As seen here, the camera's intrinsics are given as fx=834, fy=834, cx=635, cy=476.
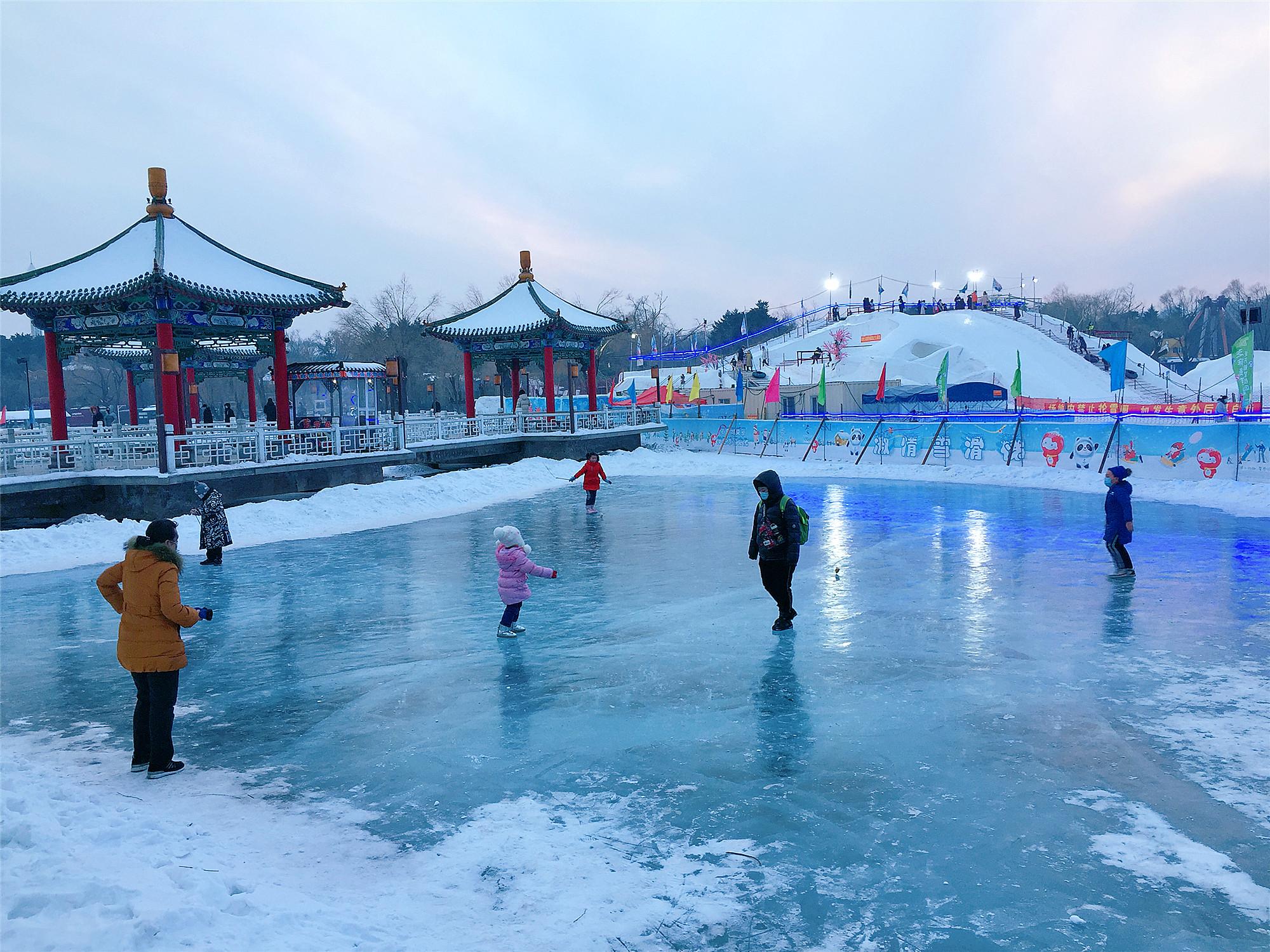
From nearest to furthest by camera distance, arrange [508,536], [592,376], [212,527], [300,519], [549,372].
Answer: [508,536] < [212,527] < [300,519] < [549,372] < [592,376]

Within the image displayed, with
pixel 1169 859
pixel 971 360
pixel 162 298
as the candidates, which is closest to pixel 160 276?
pixel 162 298

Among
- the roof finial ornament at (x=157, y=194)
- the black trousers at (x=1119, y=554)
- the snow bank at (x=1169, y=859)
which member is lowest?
the snow bank at (x=1169, y=859)

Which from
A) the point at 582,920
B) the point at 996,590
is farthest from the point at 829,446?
the point at 582,920

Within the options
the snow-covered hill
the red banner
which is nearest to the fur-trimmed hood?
the red banner

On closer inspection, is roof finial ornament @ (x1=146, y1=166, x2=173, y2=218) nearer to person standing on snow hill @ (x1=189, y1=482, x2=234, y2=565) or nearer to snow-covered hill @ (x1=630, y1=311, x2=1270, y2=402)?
person standing on snow hill @ (x1=189, y1=482, x2=234, y2=565)

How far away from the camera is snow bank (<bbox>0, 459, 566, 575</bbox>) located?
13.8 meters

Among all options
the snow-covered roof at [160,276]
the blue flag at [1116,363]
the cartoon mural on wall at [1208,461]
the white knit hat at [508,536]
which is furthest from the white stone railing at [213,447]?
the cartoon mural on wall at [1208,461]

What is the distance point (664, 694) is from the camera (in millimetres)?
6781

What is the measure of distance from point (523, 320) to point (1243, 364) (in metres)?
22.7

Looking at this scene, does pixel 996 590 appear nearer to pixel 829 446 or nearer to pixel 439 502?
pixel 439 502

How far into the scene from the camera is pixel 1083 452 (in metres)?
21.9

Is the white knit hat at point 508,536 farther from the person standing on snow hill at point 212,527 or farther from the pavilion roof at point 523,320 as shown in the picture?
the pavilion roof at point 523,320

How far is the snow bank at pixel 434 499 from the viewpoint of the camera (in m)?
14.3

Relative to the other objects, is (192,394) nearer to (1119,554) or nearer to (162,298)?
(162,298)
